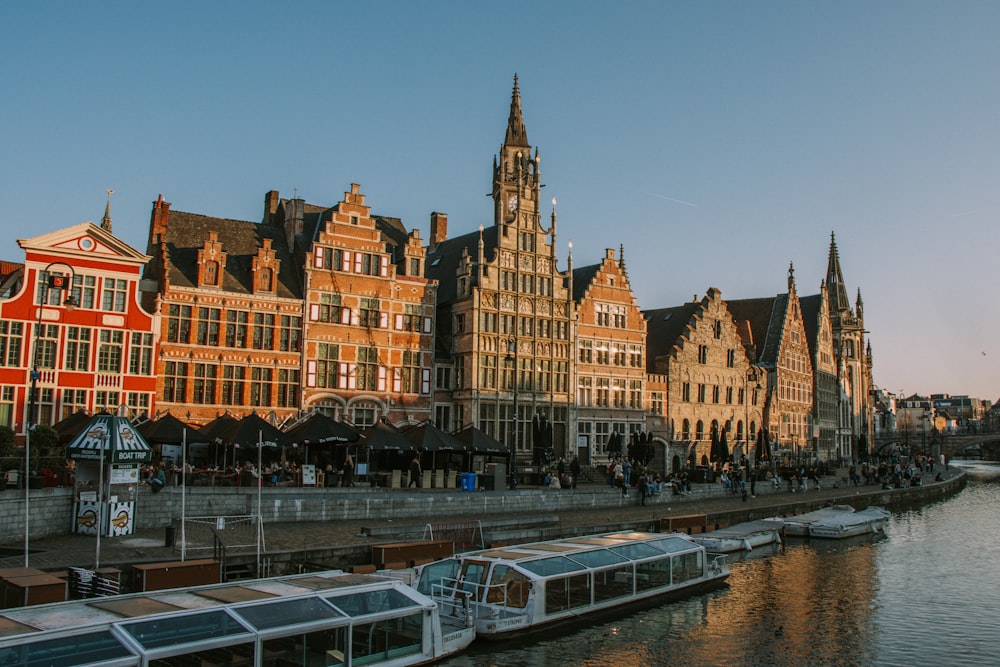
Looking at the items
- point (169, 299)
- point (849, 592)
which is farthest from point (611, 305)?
point (849, 592)

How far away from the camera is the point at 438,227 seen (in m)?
57.6

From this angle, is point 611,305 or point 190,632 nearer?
point 190,632

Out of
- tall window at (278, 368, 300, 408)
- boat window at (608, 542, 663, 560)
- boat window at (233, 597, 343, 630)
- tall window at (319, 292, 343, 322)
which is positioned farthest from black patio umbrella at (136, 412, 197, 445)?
boat window at (233, 597, 343, 630)

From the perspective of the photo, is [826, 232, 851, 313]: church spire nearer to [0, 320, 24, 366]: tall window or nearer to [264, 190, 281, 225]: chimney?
[264, 190, 281, 225]: chimney

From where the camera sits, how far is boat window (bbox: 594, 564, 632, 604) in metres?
20.3

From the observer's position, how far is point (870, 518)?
3894 cm

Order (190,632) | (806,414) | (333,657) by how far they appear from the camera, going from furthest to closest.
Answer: (806,414), (333,657), (190,632)

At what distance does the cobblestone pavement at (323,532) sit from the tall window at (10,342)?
46.4 feet

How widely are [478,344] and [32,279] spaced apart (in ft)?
67.8

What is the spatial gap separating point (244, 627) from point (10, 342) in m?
27.0

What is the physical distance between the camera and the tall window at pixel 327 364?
4250 cm

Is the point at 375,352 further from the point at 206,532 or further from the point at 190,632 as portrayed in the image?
the point at 190,632

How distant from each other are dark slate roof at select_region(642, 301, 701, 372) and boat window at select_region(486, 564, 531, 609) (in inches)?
1663

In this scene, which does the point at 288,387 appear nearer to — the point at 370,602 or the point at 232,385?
the point at 232,385
